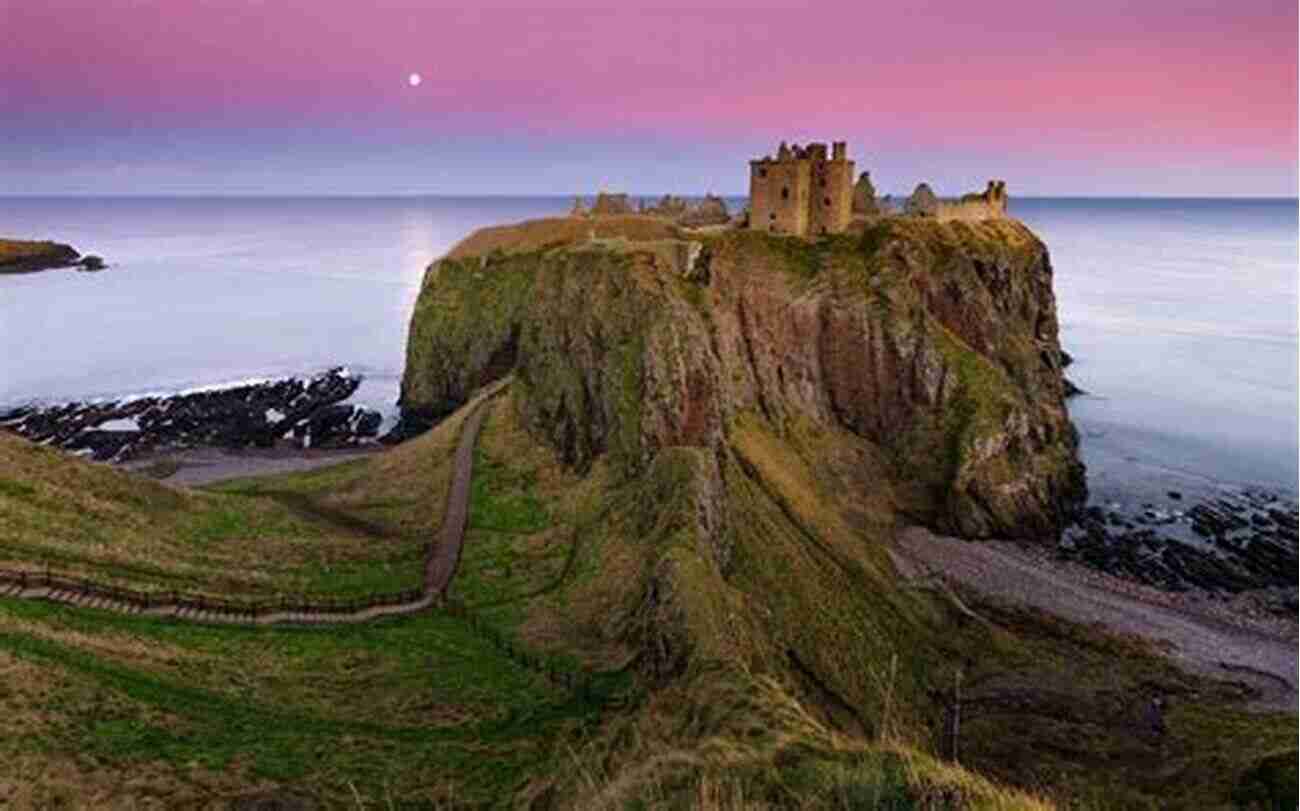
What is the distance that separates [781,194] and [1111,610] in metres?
37.2

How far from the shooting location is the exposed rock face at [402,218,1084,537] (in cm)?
5622

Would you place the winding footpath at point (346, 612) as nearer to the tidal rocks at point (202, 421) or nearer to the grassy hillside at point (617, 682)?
the grassy hillside at point (617, 682)

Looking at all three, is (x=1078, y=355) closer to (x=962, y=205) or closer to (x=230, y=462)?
(x=962, y=205)

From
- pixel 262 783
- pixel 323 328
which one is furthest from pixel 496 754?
pixel 323 328

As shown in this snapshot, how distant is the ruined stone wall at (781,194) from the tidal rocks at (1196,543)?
2918 cm

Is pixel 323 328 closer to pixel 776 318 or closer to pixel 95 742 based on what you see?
pixel 776 318

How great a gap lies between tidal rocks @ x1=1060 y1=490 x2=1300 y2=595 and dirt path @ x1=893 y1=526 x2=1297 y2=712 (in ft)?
15.5

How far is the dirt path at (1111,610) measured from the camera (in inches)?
1900

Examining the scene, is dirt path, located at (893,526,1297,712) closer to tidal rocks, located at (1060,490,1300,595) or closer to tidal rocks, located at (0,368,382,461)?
tidal rocks, located at (1060,490,1300,595)

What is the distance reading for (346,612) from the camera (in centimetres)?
3916

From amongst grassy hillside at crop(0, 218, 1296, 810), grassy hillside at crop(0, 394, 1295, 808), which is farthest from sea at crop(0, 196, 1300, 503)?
grassy hillside at crop(0, 394, 1295, 808)

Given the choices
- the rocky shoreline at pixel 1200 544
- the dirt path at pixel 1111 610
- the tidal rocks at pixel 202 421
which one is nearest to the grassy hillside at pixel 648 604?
the dirt path at pixel 1111 610

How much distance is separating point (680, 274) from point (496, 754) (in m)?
41.3

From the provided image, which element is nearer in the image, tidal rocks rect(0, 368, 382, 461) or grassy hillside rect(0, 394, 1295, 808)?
grassy hillside rect(0, 394, 1295, 808)
